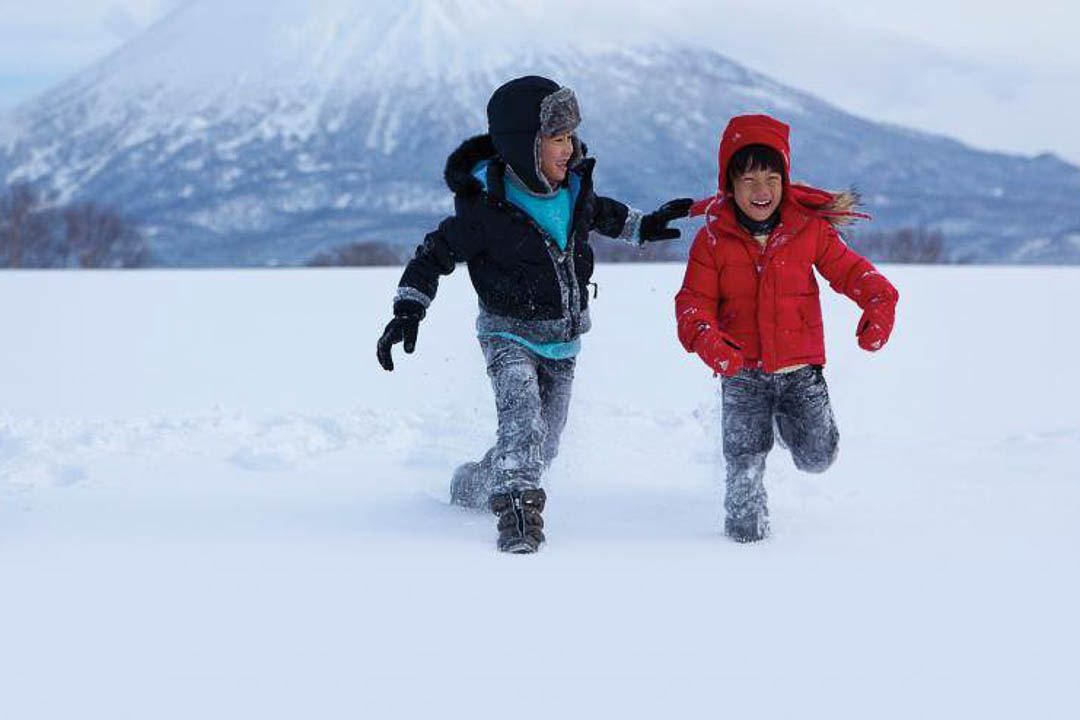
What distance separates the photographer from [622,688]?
2.70 metres

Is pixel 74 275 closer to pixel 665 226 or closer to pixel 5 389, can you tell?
pixel 5 389

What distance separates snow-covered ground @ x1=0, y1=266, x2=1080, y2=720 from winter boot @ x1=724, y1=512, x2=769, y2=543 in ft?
0.27

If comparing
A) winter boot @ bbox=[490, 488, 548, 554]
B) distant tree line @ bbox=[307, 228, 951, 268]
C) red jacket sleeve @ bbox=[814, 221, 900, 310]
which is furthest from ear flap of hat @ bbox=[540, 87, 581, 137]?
distant tree line @ bbox=[307, 228, 951, 268]

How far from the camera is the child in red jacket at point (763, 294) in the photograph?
4.16 meters

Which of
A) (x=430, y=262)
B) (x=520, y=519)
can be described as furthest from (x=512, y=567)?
(x=430, y=262)

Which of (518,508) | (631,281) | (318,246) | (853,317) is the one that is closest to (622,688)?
(518,508)

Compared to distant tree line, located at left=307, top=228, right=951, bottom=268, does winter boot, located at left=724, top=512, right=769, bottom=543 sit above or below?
below

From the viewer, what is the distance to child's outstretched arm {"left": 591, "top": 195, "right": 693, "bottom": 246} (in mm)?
4680

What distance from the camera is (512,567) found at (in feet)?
12.4

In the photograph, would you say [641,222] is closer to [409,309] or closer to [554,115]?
[554,115]

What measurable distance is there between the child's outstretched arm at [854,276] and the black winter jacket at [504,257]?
83 cm

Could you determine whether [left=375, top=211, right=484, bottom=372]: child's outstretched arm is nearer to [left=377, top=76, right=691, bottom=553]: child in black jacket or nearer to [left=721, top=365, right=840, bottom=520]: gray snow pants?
[left=377, top=76, right=691, bottom=553]: child in black jacket

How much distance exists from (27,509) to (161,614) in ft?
5.78

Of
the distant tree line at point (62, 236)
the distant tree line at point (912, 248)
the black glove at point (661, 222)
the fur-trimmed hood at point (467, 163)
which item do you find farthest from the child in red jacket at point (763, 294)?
the distant tree line at point (62, 236)
